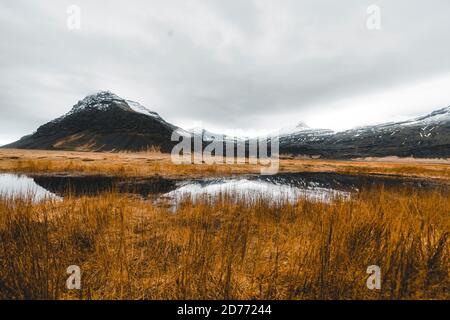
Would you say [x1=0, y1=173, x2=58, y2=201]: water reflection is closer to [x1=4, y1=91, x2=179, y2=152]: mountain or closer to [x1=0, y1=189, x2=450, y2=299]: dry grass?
[x1=0, y1=189, x2=450, y2=299]: dry grass

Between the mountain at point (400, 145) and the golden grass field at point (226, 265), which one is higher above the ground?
the mountain at point (400, 145)

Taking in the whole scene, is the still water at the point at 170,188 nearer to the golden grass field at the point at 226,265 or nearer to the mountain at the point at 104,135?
the golden grass field at the point at 226,265

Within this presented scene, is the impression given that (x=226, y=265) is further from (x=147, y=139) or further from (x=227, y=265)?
(x=147, y=139)

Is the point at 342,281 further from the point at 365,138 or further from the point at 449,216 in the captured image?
the point at 365,138

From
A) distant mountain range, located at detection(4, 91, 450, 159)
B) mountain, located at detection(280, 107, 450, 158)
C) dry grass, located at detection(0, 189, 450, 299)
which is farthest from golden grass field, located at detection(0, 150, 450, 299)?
mountain, located at detection(280, 107, 450, 158)

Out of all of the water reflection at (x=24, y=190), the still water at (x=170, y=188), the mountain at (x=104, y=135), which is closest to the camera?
the water reflection at (x=24, y=190)

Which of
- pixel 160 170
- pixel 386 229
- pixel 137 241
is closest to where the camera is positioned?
pixel 386 229

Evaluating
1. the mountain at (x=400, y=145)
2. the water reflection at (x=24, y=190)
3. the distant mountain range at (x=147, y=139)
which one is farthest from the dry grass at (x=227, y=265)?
the mountain at (x=400, y=145)

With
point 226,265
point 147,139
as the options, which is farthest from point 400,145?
point 226,265

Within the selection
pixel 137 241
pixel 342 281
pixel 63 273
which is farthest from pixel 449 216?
pixel 63 273

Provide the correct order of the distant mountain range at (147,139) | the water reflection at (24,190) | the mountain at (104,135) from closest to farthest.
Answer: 1. the water reflection at (24,190)
2. the distant mountain range at (147,139)
3. the mountain at (104,135)

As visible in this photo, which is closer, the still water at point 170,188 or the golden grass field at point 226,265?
the golden grass field at point 226,265
